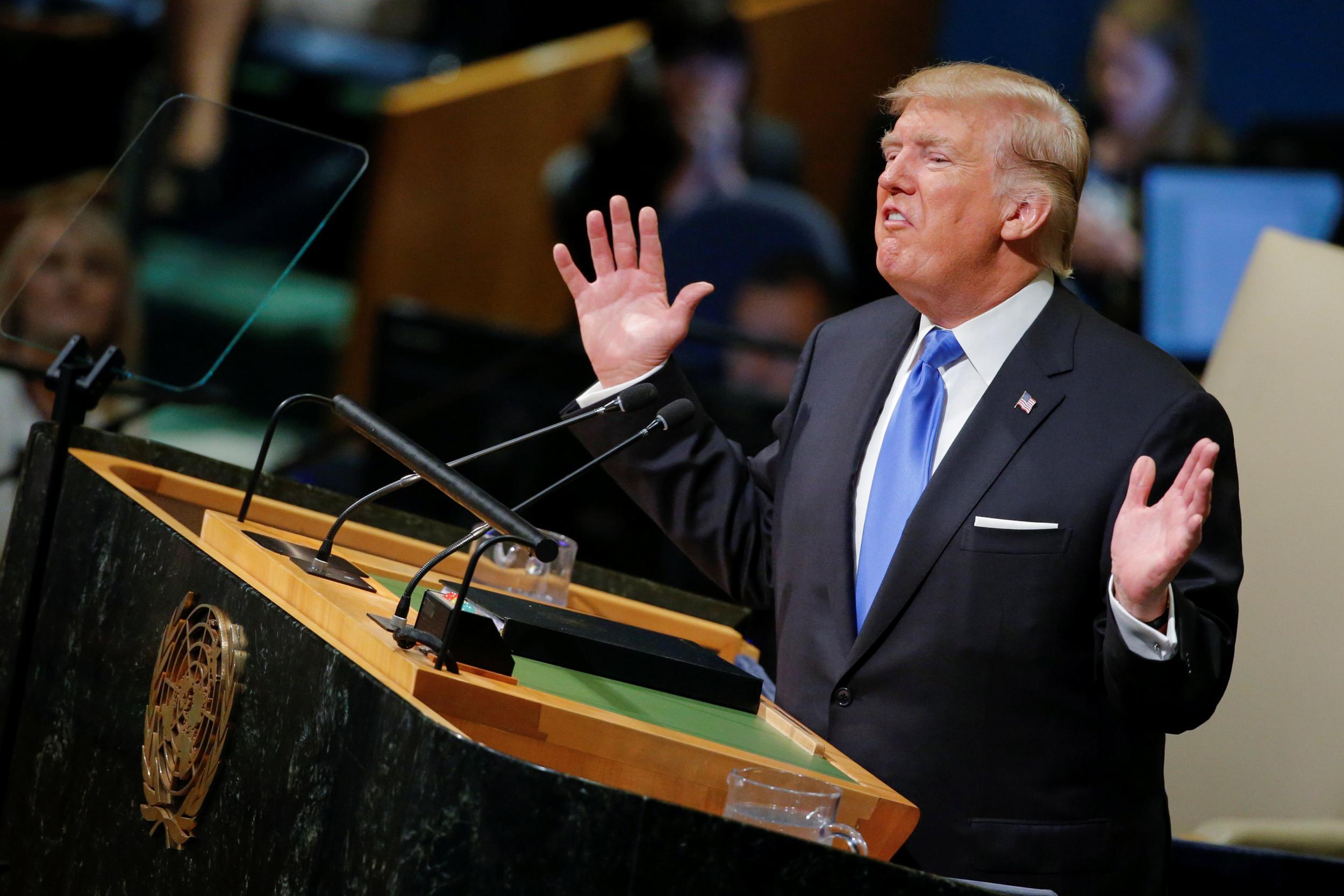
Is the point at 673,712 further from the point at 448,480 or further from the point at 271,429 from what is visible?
the point at 271,429

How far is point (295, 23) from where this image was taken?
5.21 meters

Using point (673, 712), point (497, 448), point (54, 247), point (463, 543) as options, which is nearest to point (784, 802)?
point (673, 712)

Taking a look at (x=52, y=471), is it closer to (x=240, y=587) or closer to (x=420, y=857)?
(x=240, y=587)

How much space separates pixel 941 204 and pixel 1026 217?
109 millimetres

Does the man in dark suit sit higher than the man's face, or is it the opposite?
the man's face

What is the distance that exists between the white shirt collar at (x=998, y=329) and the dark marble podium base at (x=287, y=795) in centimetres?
85

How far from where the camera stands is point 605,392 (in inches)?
76.0

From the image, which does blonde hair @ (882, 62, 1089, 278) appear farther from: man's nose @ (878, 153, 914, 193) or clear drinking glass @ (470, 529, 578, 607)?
clear drinking glass @ (470, 529, 578, 607)

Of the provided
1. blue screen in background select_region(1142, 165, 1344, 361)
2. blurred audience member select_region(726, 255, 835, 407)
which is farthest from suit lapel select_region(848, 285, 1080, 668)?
blurred audience member select_region(726, 255, 835, 407)

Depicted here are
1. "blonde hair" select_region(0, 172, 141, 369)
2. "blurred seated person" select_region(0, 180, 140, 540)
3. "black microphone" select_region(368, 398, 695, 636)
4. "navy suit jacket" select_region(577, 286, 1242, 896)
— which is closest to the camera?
"black microphone" select_region(368, 398, 695, 636)

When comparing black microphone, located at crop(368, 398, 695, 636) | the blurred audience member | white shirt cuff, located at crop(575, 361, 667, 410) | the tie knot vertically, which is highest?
the blurred audience member

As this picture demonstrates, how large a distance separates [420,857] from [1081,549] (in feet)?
2.92

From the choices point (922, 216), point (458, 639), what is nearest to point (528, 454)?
point (922, 216)

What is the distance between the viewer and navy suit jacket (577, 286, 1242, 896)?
1652 mm
